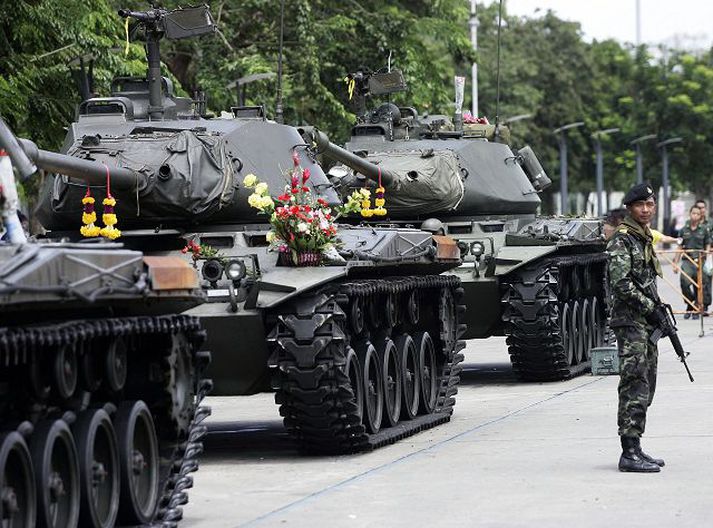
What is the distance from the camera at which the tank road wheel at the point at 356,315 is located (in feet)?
46.5

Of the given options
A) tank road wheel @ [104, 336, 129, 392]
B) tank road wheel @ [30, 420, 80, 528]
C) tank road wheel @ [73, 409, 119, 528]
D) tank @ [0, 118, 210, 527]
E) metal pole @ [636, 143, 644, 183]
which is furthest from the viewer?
metal pole @ [636, 143, 644, 183]

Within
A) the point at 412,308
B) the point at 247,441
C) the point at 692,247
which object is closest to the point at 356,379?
the point at 247,441

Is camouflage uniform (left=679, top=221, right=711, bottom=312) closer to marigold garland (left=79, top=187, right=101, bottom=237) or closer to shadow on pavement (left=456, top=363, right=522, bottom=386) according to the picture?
shadow on pavement (left=456, top=363, right=522, bottom=386)

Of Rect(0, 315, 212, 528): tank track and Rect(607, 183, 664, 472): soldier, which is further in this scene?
Rect(607, 183, 664, 472): soldier

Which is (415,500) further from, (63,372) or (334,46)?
(334,46)

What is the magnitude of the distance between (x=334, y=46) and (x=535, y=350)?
15550 millimetres

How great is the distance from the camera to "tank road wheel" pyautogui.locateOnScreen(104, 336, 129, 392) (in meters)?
9.99

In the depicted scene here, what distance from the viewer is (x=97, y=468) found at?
9.72m

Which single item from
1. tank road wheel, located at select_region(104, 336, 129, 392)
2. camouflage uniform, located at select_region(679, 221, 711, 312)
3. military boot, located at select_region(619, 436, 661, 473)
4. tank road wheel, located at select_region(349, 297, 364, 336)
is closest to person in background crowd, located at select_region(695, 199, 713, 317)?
camouflage uniform, located at select_region(679, 221, 711, 312)

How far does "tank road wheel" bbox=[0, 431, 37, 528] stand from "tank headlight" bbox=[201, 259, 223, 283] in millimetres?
4862

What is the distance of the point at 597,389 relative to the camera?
19031 millimetres

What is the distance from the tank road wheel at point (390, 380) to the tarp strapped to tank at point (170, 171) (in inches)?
70.6

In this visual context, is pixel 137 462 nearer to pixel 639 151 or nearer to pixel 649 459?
pixel 649 459

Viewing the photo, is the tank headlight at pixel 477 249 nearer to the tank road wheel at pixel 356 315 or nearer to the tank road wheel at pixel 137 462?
the tank road wheel at pixel 356 315
